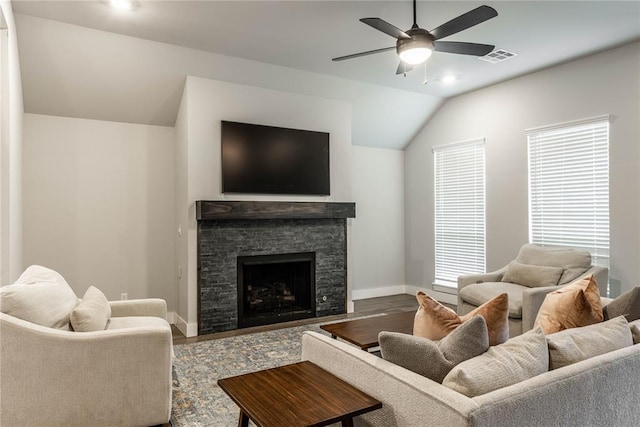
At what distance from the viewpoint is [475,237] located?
578cm

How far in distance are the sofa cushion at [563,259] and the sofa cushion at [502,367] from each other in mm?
2811

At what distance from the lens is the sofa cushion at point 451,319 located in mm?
1863

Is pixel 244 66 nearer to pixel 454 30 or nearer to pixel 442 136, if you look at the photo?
pixel 454 30

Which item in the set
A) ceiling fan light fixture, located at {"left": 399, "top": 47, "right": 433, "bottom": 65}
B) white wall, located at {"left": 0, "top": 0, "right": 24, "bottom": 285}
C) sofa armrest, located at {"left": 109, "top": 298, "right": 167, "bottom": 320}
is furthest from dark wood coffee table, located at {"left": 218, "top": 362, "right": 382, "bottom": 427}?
ceiling fan light fixture, located at {"left": 399, "top": 47, "right": 433, "bottom": 65}

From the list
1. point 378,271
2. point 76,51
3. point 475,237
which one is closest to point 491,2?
point 475,237

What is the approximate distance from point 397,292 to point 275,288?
2.53 meters

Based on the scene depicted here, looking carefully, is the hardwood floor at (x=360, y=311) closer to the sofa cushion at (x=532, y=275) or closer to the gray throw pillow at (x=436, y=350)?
the sofa cushion at (x=532, y=275)

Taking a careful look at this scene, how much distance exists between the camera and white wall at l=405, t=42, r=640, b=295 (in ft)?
13.6

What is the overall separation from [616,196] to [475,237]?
185 centimetres

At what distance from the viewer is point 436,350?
1.59 meters

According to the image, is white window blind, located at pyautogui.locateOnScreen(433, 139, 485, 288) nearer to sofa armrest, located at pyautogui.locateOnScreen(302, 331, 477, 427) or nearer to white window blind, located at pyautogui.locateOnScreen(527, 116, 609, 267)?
white window blind, located at pyautogui.locateOnScreen(527, 116, 609, 267)

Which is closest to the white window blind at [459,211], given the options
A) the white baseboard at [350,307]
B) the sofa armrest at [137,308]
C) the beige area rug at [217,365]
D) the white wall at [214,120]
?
the white baseboard at [350,307]

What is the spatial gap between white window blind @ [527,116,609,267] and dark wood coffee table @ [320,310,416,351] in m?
2.38

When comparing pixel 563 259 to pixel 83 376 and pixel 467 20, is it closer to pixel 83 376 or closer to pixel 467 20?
pixel 467 20
